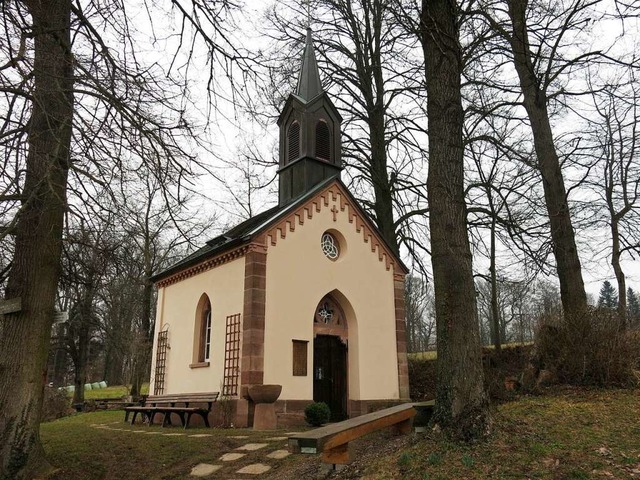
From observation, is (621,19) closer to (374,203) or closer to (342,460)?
(342,460)

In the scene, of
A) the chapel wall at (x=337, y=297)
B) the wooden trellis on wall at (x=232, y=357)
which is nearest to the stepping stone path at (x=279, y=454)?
the chapel wall at (x=337, y=297)

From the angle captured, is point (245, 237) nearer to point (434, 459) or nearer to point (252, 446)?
point (252, 446)

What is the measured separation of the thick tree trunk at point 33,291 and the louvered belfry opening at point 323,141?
1001 centimetres

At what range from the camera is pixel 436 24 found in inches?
271

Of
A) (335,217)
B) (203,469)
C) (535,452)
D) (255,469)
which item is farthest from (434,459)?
(335,217)

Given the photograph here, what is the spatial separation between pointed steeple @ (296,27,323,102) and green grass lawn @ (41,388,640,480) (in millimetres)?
11427

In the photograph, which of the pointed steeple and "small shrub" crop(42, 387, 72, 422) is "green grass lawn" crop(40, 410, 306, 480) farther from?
the pointed steeple

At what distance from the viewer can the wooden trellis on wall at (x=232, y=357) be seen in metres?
12.9

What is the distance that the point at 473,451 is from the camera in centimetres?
573

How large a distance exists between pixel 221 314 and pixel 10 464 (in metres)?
7.51

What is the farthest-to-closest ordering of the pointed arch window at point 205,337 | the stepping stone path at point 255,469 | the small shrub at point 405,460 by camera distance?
1. the pointed arch window at point 205,337
2. the stepping stone path at point 255,469
3. the small shrub at point 405,460

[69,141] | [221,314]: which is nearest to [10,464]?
[69,141]

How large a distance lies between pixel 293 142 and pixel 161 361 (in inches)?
319

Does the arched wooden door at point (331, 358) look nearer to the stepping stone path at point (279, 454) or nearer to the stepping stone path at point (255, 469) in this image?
the stepping stone path at point (279, 454)
